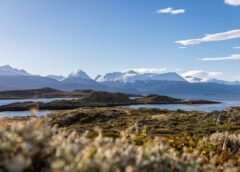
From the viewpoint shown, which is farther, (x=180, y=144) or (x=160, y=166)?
(x=180, y=144)

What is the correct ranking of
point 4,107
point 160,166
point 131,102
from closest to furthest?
1. point 160,166
2. point 4,107
3. point 131,102

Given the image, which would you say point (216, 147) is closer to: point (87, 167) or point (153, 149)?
point (153, 149)

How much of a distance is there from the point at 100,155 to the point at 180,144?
28.0ft

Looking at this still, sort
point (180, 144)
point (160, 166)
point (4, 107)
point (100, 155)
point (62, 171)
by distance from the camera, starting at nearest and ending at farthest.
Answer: point (62, 171) < point (100, 155) < point (160, 166) < point (180, 144) < point (4, 107)

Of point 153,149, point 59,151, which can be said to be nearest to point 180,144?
point 153,149

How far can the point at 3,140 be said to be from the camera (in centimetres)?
636

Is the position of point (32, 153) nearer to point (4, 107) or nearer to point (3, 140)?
point (3, 140)

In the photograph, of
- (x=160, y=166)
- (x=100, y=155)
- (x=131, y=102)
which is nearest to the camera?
(x=100, y=155)

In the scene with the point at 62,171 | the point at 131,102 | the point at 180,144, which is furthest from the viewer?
the point at 131,102

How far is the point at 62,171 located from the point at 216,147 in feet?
33.0

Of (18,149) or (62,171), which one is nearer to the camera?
(62,171)

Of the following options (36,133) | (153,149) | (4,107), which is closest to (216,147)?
(153,149)

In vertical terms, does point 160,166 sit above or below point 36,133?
below

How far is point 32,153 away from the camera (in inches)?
247
